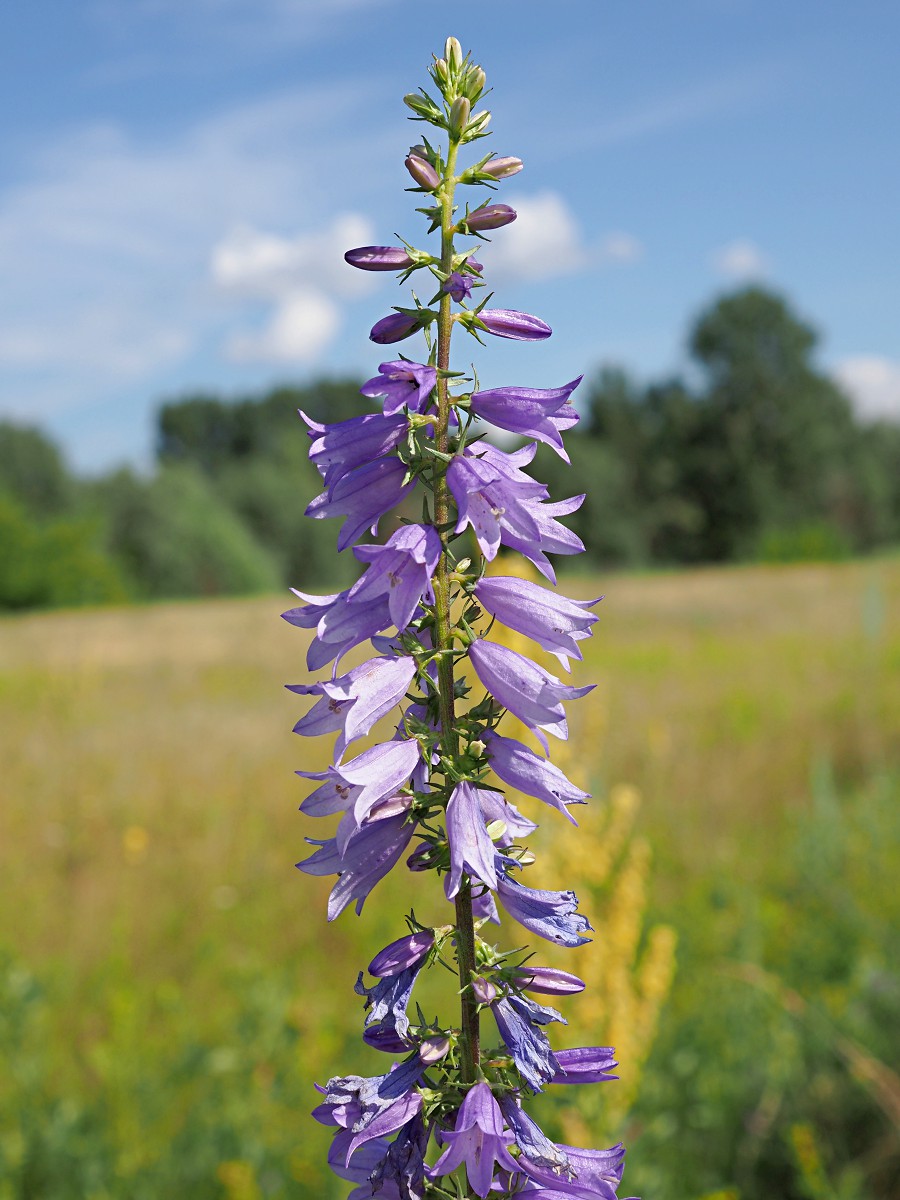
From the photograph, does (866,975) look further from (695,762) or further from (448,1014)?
(695,762)

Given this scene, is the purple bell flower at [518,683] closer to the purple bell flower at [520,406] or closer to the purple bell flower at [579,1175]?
the purple bell flower at [520,406]

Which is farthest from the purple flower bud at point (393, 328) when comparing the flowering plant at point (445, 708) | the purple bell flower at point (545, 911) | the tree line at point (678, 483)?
the tree line at point (678, 483)

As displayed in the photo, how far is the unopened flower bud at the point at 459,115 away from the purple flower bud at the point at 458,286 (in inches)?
7.7

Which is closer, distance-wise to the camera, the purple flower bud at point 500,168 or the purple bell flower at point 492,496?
the purple bell flower at point 492,496

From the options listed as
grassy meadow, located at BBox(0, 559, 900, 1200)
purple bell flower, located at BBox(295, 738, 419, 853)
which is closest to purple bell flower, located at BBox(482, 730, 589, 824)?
purple bell flower, located at BBox(295, 738, 419, 853)

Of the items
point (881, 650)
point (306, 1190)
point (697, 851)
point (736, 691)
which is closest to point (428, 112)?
point (306, 1190)

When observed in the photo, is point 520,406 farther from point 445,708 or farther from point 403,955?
point 403,955

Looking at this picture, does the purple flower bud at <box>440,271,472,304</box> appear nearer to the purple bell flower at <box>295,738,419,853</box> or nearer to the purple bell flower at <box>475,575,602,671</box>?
the purple bell flower at <box>475,575,602,671</box>

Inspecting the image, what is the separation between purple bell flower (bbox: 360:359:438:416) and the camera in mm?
1359

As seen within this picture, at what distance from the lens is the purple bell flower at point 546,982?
1403mm

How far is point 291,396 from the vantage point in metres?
102

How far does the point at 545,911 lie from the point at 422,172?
41.3 inches

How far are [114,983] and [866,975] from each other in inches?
185

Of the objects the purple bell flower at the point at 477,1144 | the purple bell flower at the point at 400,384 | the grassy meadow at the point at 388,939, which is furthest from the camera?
the grassy meadow at the point at 388,939
